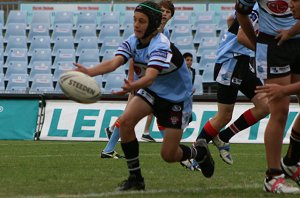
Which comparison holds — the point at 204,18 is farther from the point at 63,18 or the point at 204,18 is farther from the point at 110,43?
the point at 63,18

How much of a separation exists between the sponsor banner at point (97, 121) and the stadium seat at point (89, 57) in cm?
558

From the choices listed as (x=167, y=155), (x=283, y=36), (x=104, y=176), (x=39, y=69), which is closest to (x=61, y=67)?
(x=39, y=69)

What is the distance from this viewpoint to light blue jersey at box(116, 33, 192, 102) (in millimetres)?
7195

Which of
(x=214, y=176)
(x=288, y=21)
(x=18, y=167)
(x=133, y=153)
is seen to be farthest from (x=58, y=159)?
(x=288, y=21)

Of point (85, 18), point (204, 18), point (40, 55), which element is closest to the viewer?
point (40, 55)

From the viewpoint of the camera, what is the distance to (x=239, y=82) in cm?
982

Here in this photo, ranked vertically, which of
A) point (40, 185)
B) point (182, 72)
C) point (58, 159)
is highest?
point (182, 72)

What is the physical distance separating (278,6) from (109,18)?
17.0 metres

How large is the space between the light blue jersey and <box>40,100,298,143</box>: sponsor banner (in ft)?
28.5

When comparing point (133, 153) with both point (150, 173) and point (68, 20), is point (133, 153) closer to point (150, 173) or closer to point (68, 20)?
point (150, 173)

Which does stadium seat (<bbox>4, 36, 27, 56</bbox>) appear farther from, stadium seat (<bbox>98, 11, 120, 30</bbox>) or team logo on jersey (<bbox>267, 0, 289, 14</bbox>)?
team logo on jersey (<bbox>267, 0, 289, 14</bbox>)

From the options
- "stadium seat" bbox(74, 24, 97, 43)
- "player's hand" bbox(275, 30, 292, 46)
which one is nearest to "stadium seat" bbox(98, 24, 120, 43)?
"stadium seat" bbox(74, 24, 97, 43)

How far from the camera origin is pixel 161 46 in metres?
7.07

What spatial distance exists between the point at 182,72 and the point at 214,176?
1633 millimetres
